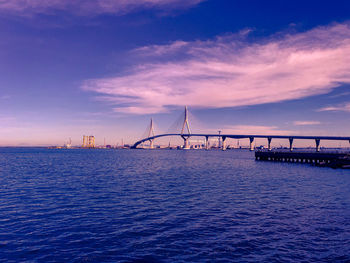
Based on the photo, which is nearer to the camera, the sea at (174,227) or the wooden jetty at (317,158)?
the sea at (174,227)

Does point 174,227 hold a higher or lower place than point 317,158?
lower

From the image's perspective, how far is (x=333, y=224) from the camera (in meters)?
16.7

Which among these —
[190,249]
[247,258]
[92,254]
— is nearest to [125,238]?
[92,254]

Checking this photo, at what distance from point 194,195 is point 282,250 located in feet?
45.7

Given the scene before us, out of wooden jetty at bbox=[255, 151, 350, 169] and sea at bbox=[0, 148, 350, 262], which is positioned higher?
wooden jetty at bbox=[255, 151, 350, 169]

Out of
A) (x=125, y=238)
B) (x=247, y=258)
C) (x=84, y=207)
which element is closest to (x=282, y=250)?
(x=247, y=258)

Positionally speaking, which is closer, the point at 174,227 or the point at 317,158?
the point at 174,227

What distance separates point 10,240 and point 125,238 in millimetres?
6425

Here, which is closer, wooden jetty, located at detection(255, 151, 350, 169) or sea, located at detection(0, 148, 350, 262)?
sea, located at detection(0, 148, 350, 262)

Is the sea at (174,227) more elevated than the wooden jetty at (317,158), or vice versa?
the wooden jetty at (317,158)

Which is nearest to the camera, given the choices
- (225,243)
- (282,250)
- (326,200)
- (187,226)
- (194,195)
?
(282,250)

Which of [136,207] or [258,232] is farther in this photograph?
[136,207]

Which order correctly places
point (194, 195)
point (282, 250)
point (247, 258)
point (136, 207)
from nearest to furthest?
point (247, 258), point (282, 250), point (136, 207), point (194, 195)

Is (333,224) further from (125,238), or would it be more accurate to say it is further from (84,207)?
(84,207)
